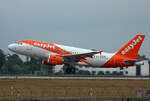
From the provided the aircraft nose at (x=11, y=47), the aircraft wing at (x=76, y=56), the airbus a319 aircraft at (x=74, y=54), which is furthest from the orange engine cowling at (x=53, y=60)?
the aircraft nose at (x=11, y=47)

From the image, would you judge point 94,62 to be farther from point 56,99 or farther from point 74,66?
point 56,99

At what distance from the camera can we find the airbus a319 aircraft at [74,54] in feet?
167

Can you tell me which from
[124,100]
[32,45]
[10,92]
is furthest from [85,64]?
[124,100]

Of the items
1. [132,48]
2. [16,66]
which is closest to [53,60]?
[132,48]

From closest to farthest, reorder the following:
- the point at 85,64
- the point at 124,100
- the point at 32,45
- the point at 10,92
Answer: the point at 124,100, the point at 10,92, the point at 32,45, the point at 85,64

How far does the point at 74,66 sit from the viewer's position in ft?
177

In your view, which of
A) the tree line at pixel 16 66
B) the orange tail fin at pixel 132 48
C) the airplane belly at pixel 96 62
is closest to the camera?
the airplane belly at pixel 96 62

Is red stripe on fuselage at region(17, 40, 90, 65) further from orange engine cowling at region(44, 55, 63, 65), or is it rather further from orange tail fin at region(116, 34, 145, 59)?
orange tail fin at region(116, 34, 145, 59)

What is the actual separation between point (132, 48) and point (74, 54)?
36.3ft

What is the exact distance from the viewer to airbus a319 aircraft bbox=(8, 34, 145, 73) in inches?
2004

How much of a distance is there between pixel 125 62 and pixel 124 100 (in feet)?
101

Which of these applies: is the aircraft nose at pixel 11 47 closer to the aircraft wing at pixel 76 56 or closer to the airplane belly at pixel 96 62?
the aircraft wing at pixel 76 56

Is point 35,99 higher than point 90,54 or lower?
lower

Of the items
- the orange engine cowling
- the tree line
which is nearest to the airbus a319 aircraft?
the orange engine cowling
